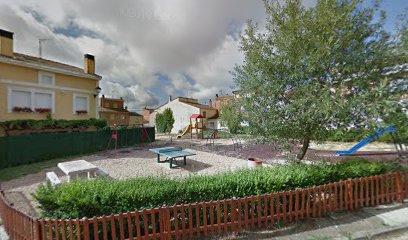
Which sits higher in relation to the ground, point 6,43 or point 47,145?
point 6,43

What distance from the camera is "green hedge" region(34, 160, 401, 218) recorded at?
3.57 metres

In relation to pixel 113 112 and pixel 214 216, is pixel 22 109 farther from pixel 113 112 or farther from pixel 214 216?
pixel 113 112

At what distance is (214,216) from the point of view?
156 inches

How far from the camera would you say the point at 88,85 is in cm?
1673

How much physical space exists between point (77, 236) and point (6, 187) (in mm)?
6552

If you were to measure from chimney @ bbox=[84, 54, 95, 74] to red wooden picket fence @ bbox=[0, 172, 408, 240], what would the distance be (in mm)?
14998

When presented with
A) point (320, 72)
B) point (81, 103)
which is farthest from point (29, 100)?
point (320, 72)

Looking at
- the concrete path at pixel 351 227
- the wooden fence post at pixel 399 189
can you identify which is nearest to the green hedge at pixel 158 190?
the concrete path at pixel 351 227

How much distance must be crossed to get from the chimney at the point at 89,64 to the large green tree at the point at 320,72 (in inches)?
621

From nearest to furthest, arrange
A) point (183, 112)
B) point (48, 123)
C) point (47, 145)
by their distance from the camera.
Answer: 1. point (47, 145)
2. point (48, 123)
3. point (183, 112)

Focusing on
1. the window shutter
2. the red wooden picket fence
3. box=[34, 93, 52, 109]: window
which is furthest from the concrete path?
the window shutter

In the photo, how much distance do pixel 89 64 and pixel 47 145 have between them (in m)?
8.07

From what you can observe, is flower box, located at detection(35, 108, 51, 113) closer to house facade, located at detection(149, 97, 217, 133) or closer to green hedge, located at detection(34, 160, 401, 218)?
green hedge, located at detection(34, 160, 401, 218)

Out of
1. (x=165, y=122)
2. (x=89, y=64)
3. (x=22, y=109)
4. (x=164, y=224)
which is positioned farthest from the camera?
(x=165, y=122)
